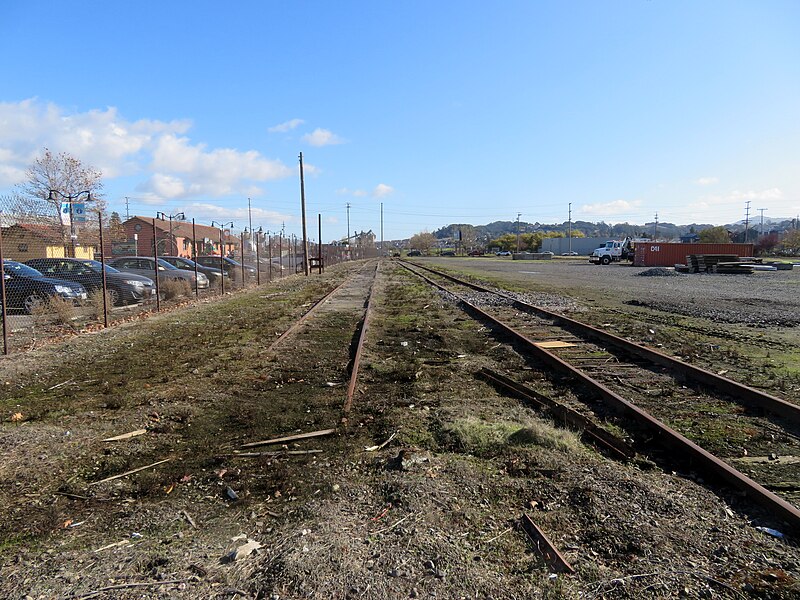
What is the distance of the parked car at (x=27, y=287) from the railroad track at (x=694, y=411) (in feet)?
39.0

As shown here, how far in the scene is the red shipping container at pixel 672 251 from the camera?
4341 centimetres

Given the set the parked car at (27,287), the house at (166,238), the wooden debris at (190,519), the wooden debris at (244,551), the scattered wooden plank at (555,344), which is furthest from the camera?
the house at (166,238)

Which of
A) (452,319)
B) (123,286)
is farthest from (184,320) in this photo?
(452,319)

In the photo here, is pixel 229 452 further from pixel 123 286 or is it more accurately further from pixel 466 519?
pixel 123 286

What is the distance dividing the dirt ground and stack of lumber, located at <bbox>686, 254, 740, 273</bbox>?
104 feet

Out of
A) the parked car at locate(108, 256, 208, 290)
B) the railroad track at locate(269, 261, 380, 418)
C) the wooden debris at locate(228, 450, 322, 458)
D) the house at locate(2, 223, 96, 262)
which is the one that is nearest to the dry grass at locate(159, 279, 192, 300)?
the parked car at locate(108, 256, 208, 290)

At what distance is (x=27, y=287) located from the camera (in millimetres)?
13945

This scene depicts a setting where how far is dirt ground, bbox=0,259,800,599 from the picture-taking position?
118 inches

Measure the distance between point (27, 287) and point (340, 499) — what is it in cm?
1374

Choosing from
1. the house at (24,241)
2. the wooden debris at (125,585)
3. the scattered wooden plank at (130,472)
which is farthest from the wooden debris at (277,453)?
the house at (24,241)

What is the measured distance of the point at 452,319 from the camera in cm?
1404

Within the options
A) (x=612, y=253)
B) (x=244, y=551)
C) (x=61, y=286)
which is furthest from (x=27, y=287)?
(x=612, y=253)

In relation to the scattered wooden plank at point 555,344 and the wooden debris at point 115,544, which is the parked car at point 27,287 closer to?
the scattered wooden plank at point 555,344

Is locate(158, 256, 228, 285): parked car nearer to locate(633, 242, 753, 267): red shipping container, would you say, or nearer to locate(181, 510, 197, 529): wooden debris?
locate(181, 510, 197, 529): wooden debris
